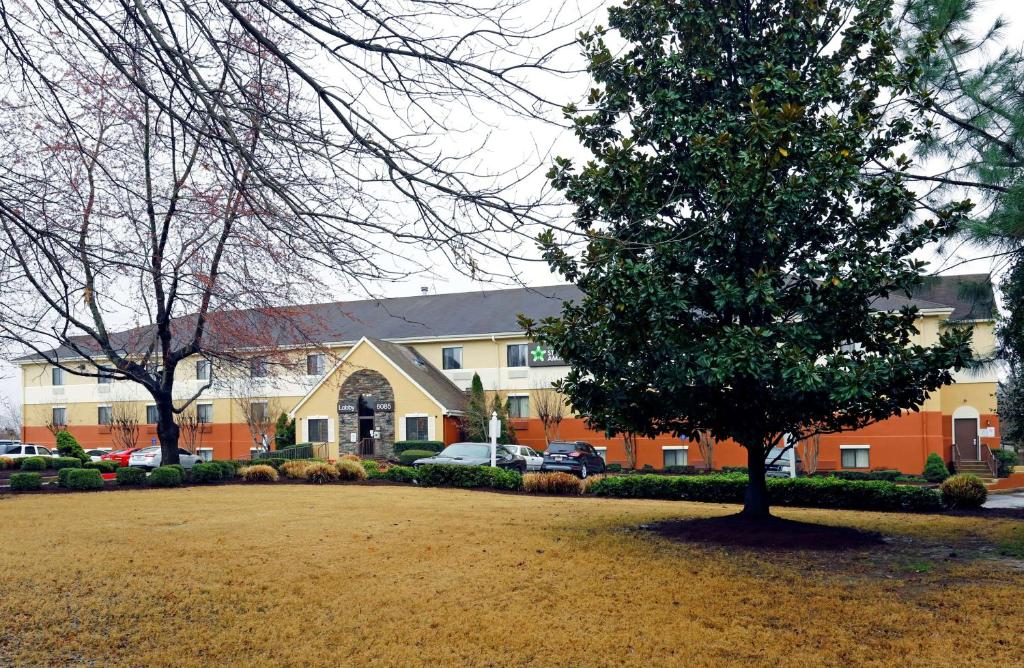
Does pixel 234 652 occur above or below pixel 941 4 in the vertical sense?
below

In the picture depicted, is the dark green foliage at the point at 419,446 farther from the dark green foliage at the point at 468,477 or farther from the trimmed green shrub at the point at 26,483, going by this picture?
the trimmed green shrub at the point at 26,483

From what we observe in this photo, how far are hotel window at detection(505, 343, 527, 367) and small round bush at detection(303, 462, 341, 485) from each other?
20.3 meters

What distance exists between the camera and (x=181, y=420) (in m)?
45.2

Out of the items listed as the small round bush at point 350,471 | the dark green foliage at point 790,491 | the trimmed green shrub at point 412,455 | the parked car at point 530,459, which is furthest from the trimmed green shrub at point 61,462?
the dark green foliage at point 790,491

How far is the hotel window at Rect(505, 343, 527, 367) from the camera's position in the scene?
42594 millimetres

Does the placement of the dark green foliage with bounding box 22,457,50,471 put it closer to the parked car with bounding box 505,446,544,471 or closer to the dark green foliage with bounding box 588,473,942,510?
the parked car with bounding box 505,446,544,471

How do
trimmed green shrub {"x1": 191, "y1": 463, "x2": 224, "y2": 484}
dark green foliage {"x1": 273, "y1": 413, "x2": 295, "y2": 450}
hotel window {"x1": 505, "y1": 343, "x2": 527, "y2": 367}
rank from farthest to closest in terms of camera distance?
hotel window {"x1": 505, "y1": 343, "x2": 527, "y2": 367} → dark green foliage {"x1": 273, "y1": 413, "x2": 295, "y2": 450} → trimmed green shrub {"x1": 191, "y1": 463, "x2": 224, "y2": 484}

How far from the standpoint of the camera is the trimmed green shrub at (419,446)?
1517 inches

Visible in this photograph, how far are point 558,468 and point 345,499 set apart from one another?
582 inches

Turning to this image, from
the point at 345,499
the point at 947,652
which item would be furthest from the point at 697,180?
the point at 345,499

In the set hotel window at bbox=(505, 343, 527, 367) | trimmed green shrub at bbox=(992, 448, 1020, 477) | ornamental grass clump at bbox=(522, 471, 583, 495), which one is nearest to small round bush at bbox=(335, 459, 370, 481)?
ornamental grass clump at bbox=(522, 471, 583, 495)

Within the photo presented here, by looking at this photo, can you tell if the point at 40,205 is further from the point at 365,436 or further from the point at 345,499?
the point at 365,436

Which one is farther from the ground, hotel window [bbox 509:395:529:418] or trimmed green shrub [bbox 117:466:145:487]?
hotel window [bbox 509:395:529:418]

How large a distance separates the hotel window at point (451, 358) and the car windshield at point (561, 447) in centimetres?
1209
